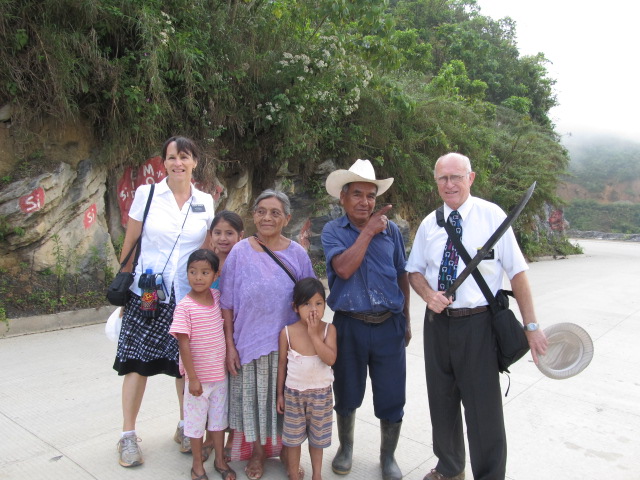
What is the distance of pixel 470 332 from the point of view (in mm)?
2404

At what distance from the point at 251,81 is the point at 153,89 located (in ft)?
5.95

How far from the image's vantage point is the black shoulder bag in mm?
2316

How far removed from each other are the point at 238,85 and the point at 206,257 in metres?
5.32

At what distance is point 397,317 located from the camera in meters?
2.72

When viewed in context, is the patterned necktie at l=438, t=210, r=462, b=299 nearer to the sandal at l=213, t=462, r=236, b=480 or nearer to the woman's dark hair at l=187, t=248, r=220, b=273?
the woman's dark hair at l=187, t=248, r=220, b=273

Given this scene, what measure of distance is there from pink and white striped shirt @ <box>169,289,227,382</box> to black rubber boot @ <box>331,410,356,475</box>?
749 millimetres

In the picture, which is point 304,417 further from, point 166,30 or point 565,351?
point 166,30

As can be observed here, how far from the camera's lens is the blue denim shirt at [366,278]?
2.63 meters

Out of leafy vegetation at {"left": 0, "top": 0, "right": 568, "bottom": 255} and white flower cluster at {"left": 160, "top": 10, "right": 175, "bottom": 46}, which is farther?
white flower cluster at {"left": 160, "top": 10, "right": 175, "bottom": 46}

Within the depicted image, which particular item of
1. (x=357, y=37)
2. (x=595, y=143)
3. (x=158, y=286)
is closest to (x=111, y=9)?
(x=357, y=37)

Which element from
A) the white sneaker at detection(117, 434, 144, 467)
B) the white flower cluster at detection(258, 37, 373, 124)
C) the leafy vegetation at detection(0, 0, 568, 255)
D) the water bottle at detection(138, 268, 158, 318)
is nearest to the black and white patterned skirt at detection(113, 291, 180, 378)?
the water bottle at detection(138, 268, 158, 318)

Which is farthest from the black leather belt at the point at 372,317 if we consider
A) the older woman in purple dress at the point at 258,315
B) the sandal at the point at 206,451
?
the sandal at the point at 206,451

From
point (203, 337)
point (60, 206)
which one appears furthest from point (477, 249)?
point (60, 206)

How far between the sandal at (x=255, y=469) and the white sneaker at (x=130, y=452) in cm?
61
